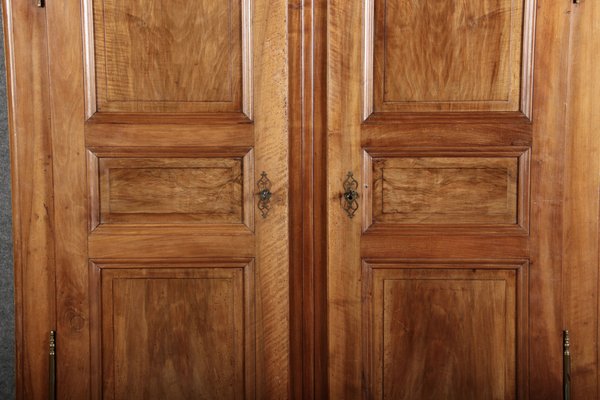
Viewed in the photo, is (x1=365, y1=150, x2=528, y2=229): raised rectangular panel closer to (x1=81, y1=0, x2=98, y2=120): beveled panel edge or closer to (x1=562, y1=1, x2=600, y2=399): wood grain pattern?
(x1=562, y1=1, x2=600, y2=399): wood grain pattern

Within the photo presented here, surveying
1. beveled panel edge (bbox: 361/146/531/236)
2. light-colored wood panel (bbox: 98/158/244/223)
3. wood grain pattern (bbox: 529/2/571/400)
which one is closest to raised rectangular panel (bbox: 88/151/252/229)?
light-colored wood panel (bbox: 98/158/244/223)

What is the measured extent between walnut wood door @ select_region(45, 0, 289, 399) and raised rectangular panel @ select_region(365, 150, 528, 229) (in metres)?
0.20

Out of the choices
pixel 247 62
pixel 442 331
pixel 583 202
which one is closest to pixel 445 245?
pixel 442 331

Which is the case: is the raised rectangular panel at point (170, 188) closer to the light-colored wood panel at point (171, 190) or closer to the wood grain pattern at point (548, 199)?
the light-colored wood panel at point (171, 190)

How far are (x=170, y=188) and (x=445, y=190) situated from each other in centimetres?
56

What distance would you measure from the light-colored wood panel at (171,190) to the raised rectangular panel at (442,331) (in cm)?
32

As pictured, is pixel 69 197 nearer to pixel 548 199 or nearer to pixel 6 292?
pixel 6 292

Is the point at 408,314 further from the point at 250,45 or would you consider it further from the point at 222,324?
the point at 250,45

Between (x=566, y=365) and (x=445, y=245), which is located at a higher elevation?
(x=445, y=245)

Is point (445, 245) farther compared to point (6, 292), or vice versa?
point (6, 292)

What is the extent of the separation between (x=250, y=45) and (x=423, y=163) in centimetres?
42

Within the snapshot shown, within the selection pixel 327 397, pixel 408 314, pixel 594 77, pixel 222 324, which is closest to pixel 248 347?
pixel 222 324

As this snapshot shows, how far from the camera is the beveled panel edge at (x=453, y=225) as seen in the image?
1142mm

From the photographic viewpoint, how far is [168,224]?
46.0 inches
